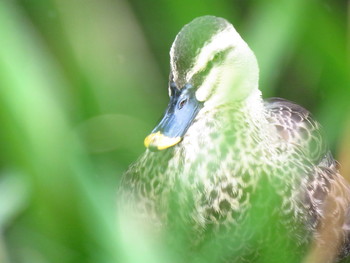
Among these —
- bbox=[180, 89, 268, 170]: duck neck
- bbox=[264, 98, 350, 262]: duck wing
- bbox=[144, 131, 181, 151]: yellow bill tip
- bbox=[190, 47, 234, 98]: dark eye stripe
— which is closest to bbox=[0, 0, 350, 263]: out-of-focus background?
bbox=[144, 131, 181, 151]: yellow bill tip

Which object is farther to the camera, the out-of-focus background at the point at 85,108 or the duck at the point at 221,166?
the duck at the point at 221,166

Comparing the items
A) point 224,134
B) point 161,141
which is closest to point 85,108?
point 161,141

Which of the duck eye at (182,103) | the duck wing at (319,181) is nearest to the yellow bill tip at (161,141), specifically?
the duck eye at (182,103)

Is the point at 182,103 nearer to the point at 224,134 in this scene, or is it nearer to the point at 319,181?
the point at 224,134

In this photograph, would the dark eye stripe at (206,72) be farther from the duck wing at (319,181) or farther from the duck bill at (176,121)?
the duck wing at (319,181)

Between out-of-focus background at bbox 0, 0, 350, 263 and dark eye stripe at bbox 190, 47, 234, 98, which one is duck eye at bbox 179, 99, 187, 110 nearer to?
dark eye stripe at bbox 190, 47, 234, 98

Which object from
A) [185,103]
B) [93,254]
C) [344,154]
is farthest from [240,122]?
[93,254]
